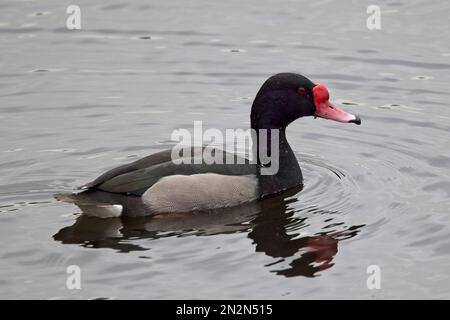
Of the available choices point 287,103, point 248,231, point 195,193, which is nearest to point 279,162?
point 287,103

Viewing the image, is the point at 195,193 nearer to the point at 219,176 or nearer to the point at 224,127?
the point at 219,176

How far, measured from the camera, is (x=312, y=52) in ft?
51.6

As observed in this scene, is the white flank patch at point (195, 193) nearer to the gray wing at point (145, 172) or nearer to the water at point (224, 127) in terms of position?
the gray wing at point (145, 172)

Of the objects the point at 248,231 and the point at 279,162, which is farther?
the point at 279,162

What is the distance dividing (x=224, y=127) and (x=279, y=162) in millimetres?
2006

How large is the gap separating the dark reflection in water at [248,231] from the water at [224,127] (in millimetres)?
25

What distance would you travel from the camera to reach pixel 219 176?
10.7m

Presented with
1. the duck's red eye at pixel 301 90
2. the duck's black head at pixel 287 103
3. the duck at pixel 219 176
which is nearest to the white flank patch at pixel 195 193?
the duck at pixel 219 176

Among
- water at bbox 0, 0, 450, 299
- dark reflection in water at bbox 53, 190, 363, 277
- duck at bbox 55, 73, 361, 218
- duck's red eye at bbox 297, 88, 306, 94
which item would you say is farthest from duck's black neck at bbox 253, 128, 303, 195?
duck's red eye at bbox 297, 88, 306, 94

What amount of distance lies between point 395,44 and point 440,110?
2507mm

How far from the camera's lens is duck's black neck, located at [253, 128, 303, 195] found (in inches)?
443

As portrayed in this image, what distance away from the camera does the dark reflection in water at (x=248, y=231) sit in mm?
9531
